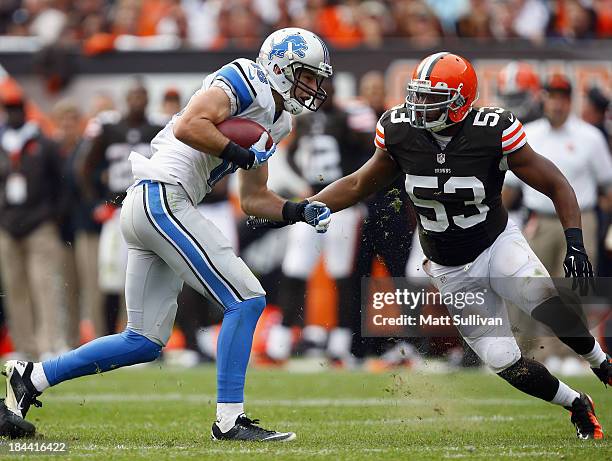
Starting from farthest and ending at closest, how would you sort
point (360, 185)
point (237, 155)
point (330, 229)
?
1. point (330, 229)
2. point (360, 185)
3. point (237, 155)

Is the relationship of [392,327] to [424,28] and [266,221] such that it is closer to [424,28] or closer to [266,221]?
[266,221]

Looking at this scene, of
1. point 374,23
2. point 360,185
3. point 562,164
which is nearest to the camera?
point 360,185

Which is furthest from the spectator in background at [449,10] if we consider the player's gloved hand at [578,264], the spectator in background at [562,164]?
the player's gloved hand at [578,264]

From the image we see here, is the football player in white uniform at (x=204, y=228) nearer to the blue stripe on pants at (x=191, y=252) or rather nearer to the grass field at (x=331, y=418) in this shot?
the blue stripe on pants at (x=191, y=252)

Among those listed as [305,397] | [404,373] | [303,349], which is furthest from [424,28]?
[404,373]

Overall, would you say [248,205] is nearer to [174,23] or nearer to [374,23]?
[374,23]

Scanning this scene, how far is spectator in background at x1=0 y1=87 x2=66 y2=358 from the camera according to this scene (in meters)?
Answer: 9.21

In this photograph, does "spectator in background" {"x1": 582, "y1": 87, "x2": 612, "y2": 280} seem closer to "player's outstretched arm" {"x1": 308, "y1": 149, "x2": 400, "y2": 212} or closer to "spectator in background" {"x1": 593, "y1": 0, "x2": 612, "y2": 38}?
"spectator in background" {"x1": 593, "y1": 0, "x2": 612, "y2": 38}

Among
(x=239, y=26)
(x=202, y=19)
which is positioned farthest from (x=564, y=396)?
(x=202, y=19)

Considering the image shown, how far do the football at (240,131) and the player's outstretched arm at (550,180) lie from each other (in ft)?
3.61

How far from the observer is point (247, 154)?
4.90 m

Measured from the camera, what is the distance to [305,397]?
23.2 feet

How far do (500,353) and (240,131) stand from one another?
1.46 meters

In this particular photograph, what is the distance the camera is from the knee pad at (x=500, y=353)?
520 centimetres
